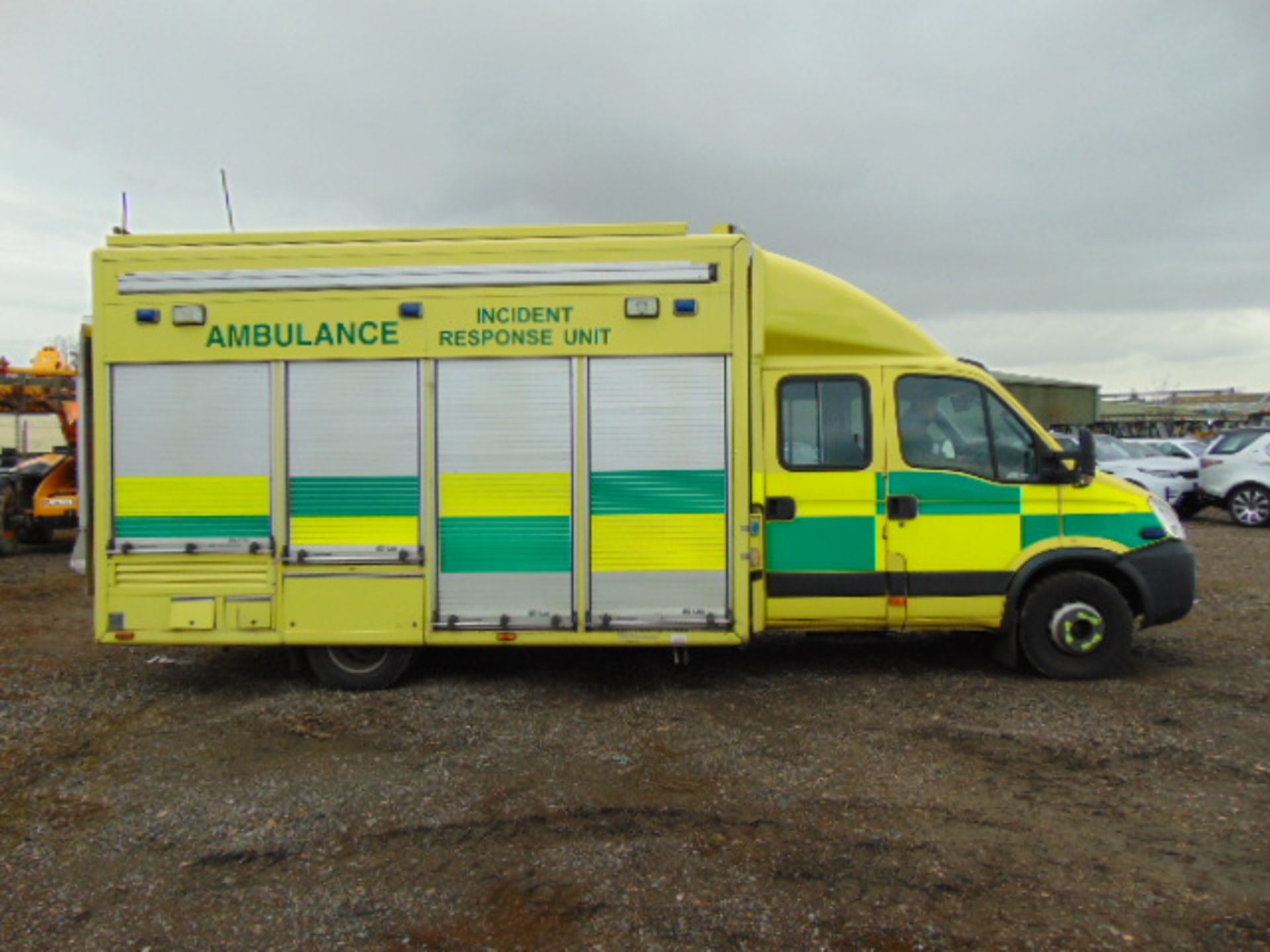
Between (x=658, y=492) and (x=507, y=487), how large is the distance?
0.98m

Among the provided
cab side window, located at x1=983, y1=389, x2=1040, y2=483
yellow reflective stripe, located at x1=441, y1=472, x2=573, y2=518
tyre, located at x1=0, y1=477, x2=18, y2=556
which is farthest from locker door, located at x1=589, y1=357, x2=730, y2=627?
tyre, located at x1=0, y1=477, x2=18, y2=556

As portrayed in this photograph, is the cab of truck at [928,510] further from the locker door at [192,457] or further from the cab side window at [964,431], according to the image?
the locker door at [192,457]

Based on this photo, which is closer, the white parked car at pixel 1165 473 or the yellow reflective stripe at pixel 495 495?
the yellow reflective stripe at pixel 495 495

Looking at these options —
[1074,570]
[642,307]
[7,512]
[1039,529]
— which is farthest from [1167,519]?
[7,512]

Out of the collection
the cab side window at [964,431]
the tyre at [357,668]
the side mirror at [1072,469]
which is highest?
the cab side window at [964,431]

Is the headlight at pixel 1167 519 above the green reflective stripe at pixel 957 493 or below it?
below

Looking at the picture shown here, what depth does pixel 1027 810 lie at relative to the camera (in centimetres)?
416

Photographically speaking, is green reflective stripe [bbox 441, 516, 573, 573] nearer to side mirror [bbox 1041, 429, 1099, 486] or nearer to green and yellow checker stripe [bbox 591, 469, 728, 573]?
green and yellow checker stripe [bbox 591, 469, 728, 573]

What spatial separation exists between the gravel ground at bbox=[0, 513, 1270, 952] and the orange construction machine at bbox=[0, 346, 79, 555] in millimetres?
8063

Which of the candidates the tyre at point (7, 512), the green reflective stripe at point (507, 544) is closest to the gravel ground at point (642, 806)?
the green reflective stripe at point (507, 544)

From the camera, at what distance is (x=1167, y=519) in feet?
20.1

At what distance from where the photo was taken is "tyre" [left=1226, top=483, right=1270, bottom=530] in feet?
50.8

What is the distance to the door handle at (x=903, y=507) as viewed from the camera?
19.5 ft

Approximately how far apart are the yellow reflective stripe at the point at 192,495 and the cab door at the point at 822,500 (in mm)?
3374
